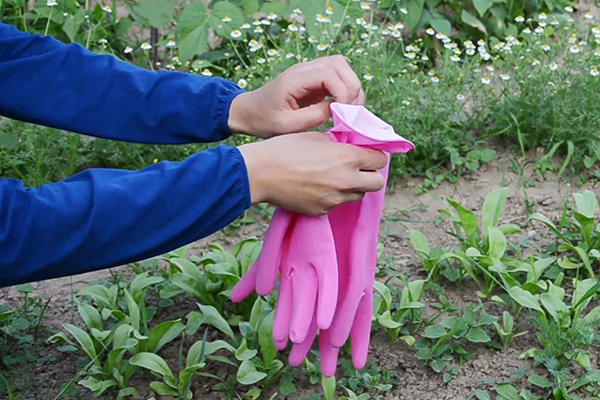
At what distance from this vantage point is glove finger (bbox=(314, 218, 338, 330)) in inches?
75.5

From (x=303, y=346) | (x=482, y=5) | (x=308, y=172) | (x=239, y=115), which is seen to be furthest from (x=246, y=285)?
(x=482, y=5)

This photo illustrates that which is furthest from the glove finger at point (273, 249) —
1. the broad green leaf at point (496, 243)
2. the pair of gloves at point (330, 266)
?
the broad green leaf at point (496, 243)

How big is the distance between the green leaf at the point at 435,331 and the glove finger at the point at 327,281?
24.6 inches

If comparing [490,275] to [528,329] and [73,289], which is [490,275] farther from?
[73,289]

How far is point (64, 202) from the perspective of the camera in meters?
1.67

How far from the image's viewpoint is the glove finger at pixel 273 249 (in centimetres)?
199

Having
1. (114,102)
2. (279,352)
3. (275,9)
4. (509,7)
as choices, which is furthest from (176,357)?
(509,7)

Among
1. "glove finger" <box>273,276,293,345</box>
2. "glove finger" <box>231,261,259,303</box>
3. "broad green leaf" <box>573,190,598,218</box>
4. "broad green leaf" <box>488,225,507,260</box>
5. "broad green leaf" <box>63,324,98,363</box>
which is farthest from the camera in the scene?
"broad green leaf" <box>573,190,598,218</box>

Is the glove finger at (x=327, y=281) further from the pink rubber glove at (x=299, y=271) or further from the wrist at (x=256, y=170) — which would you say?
the wrist at (x=256, y=170)

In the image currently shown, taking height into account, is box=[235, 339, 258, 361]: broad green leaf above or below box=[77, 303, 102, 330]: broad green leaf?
above

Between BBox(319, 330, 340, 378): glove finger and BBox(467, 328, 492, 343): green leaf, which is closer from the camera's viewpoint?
BBox(319, 330, 340, 378): glove finger

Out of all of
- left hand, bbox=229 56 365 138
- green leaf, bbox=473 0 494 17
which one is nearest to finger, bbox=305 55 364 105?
left hand, bbox=229 56 365 138

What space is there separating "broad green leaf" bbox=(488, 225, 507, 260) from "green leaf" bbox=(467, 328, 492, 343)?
0.33 metres

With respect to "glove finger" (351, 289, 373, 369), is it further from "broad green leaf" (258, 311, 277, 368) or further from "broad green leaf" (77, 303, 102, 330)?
"broad green leaf" (77, 303, 102, 330)
